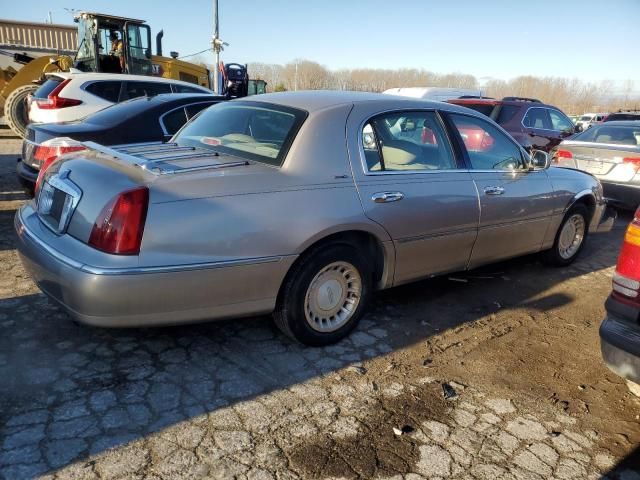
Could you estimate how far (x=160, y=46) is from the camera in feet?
51.9

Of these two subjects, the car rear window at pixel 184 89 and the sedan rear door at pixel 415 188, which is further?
the car rear window at pixel 184 89

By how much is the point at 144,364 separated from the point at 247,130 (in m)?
1.74

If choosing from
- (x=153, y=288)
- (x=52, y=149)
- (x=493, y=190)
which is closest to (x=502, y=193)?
(x=493, y=190)

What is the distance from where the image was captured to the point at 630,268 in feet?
9.12

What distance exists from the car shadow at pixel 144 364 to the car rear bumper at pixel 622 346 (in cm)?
127

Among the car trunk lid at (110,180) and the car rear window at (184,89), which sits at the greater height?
the car rear window at (184,89)

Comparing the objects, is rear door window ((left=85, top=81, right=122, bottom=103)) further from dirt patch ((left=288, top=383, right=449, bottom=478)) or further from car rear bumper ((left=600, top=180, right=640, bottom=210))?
A: car rear bumper ((left=600, top=180, right=640, bottom=210))

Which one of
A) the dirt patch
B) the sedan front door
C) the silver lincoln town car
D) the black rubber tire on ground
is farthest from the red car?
Result: the black rubber tire on ground

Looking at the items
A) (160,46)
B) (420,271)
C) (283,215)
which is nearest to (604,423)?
(420,271)

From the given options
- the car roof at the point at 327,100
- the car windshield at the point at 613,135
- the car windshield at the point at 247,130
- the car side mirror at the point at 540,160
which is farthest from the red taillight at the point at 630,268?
the car windshield at the point at 613,135

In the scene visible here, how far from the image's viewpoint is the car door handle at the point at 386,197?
3486 millimetres

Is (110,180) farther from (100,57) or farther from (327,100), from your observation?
(100,57)

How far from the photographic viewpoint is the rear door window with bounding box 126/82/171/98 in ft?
29.7

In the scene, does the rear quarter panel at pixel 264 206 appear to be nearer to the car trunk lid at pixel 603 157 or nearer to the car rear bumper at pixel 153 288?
the car rear bumper at pixel 153 288
